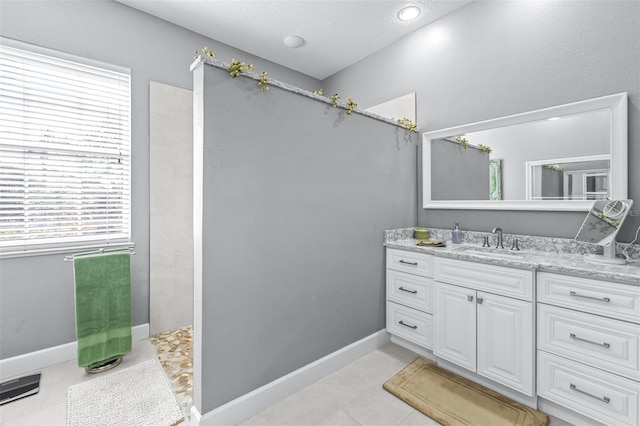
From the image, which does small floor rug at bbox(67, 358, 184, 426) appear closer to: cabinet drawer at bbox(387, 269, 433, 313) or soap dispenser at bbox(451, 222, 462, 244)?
cabinet drawer at bbox(387, 269, 433, 313)

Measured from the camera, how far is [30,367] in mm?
2070

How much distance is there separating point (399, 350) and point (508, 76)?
2418 millimetres

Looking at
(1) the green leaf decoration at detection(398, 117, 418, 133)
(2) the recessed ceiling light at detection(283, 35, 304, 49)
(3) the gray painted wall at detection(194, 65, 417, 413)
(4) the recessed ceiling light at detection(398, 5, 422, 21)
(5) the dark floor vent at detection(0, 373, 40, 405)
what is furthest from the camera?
(2) the recessed ceiling light at detection(283, 35, 304, 49)

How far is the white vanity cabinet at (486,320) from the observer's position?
5.48 ft

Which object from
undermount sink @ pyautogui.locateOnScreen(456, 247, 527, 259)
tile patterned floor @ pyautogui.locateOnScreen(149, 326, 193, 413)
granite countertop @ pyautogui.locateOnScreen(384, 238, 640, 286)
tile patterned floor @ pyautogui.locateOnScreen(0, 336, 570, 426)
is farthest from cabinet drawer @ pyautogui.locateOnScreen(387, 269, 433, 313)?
tile patterned floor @ pyautogui.locateOnScreen(149, 326, 193, 413)

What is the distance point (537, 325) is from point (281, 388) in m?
1.59

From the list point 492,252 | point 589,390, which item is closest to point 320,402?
point 589,390

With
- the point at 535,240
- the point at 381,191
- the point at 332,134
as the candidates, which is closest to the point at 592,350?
the point at 535,240

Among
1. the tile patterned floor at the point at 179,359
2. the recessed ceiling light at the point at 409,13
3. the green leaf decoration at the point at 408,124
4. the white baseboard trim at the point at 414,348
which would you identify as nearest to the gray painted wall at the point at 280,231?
the white baseboard trim at the point at 414,348

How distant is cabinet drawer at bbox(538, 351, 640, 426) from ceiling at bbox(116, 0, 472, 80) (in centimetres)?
283

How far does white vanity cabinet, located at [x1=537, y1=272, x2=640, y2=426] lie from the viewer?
4.47 ft

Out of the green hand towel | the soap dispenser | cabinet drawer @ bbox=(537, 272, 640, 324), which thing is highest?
the soap dispenser

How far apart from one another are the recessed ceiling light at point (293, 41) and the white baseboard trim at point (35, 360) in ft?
11.1

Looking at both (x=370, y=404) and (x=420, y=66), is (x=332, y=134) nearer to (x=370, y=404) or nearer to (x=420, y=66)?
(x=420, y=66)
